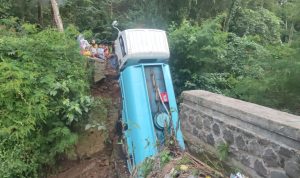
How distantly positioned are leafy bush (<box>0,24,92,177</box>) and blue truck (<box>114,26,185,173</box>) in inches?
25.3

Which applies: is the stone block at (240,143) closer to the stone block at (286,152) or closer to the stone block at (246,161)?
the stone block at (246,161)

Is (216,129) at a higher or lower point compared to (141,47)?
lower

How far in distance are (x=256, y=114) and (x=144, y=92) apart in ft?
5.64

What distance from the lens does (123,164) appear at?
460 centimetres

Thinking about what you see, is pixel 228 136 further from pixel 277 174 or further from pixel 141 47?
pixel 141 47

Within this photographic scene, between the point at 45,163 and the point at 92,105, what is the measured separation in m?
1.00

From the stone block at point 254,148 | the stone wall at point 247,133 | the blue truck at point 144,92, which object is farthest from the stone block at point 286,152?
the blue truck at point 144,92

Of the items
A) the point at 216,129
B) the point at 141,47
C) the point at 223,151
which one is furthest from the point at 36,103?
the point at 223,151

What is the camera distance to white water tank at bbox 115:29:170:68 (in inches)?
176

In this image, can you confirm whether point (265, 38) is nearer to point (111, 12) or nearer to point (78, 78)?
point (111, 12)

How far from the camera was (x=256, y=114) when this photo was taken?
287cm

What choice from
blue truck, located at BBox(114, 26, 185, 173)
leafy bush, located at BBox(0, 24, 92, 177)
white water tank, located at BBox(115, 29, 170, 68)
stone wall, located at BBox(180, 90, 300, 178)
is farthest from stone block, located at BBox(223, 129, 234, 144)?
leafy bush, located at BBox(0, 24, 92, 177)

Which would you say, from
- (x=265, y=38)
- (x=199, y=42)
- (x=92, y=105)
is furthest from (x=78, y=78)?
(x=265, y=38)

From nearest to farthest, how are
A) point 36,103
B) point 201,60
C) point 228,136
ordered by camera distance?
point 228,136 < point 36,103 < point 201,60
